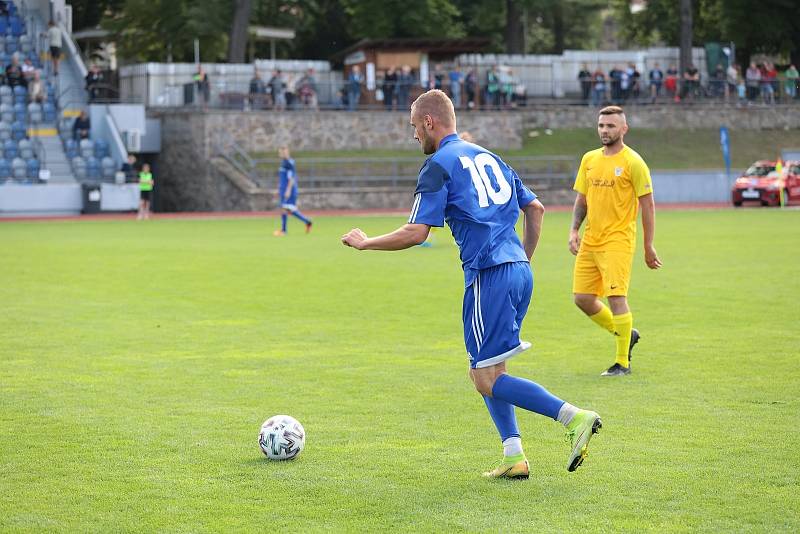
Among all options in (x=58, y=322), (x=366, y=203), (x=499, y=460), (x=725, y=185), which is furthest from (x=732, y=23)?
(x=499, y=460)

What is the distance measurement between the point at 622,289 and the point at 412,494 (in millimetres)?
4487

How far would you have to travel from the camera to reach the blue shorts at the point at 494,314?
7078mm

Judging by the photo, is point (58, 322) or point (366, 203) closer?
point (58, 322)

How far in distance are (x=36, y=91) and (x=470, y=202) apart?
41942 millimetres

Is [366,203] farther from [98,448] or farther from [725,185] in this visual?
[98,448]

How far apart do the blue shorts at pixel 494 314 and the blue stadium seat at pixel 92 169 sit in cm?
3866

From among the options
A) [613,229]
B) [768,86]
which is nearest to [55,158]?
[768,86]

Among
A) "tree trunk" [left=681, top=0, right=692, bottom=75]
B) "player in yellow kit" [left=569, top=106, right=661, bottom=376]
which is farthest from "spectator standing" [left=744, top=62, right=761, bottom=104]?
"player in yellow kit" [left=569, top=106, right=661, bottom=376]

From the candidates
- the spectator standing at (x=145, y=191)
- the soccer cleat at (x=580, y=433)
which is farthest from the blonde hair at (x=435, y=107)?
the spectator standing at (x=145, y=191)

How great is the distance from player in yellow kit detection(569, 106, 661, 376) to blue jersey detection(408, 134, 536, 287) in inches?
147

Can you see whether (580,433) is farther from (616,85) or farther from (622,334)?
(616,85)

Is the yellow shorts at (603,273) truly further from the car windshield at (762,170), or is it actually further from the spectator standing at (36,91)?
the spectator standing at (36,91)

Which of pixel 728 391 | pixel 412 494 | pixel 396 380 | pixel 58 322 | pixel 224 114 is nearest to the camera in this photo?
pixel 412 494

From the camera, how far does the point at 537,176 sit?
47.1 metres
